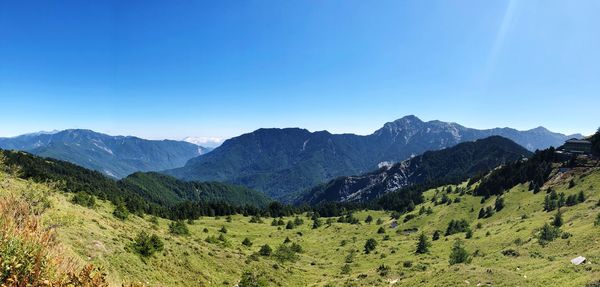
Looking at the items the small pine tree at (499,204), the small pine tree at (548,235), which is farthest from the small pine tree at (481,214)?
the small pine tree at (548,235)

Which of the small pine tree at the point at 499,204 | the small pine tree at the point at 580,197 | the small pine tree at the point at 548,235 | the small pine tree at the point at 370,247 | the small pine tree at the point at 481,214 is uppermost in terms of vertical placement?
the small pine tree at the point at 580,197

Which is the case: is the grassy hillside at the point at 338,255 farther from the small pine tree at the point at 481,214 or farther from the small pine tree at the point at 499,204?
the small pine tree at the point at 481,214

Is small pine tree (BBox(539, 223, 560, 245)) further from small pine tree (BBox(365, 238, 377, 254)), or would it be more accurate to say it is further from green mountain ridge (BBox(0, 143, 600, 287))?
small pine tree (BBox(365, 238, 377, 254))

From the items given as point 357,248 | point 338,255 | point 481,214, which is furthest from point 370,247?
point 481,214

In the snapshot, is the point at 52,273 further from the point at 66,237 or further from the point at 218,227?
the point at 218,227

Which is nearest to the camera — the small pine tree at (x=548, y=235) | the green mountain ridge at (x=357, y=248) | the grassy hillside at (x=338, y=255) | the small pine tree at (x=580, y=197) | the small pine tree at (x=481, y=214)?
the grassy hillside at (x=338, y=255)

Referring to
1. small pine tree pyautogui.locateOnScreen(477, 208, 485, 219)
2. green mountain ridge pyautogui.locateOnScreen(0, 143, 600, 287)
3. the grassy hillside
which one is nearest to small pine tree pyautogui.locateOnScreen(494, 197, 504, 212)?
green mountain ridge pyautogui.locateOnScreen(0, 143, 600, 287)

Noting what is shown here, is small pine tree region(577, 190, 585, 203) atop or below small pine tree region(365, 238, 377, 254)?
atop

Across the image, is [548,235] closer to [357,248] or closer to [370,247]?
[370,247]

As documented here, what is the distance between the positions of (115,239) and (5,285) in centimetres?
3609

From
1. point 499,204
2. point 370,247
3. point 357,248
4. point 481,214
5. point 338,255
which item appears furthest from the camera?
point 481,214

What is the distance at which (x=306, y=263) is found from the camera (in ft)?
267

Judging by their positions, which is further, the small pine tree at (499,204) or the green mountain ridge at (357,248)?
the small pine tree at (499,204)

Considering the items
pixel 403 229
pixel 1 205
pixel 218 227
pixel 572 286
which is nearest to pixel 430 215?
pixel 403 229
